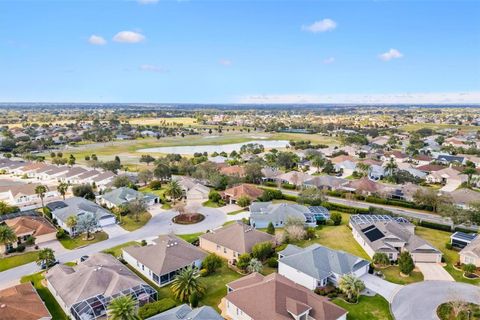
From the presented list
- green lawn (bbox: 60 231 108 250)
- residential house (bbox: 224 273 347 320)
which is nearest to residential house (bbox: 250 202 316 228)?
residential house (bbox: 224 273 347 320)

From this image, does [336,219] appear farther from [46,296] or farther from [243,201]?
[46,296]

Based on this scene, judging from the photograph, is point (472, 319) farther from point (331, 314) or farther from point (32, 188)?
point (32, 188)

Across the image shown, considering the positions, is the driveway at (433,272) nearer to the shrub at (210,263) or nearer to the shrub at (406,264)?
the shrub at (406,264)

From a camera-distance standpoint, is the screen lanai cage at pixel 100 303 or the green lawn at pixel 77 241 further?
the green lawn at pixel 77 241

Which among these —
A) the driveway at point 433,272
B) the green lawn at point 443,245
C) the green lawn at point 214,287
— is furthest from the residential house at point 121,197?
the green lawn at point 443,245

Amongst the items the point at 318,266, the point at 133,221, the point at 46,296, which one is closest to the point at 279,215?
the point at 318,266
